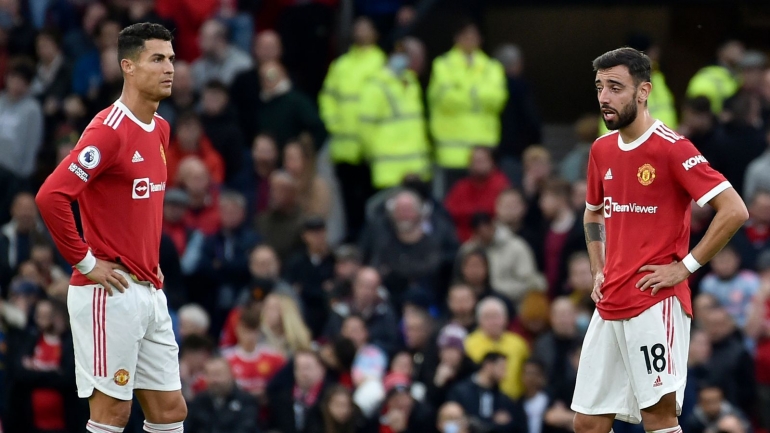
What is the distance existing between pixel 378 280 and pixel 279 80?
287 centimetres

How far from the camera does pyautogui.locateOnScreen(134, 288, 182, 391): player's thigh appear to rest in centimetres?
781

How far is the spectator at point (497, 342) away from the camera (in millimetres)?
12070

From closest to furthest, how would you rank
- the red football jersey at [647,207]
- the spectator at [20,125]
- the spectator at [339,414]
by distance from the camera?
1. the red football jersey at [647,207]
2. the spectator at [339,414]
3. the spectator at [20,125]

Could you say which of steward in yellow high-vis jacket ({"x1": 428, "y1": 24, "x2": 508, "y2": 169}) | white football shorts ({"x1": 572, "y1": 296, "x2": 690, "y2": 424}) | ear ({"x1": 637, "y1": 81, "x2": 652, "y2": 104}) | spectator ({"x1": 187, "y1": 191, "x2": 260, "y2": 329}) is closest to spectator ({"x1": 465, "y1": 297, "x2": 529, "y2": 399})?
spectator ({"x1": 187, "y1": 191, "x2": 260, "y2": 329})

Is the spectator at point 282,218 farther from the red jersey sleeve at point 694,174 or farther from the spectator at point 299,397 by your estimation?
the red jersey sleeve at point 694,174

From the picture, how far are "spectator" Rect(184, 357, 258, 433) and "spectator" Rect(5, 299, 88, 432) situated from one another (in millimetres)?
1057

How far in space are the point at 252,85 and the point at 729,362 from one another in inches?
224

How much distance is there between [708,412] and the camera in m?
11.0

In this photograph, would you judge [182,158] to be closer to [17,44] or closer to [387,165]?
[387,165]

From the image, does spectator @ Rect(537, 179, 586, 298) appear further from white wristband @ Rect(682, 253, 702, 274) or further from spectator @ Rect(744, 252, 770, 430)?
white wristband @ Rect(682, 253, 702, 274)

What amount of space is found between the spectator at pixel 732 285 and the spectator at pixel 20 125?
674 centimetres

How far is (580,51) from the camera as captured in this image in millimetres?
17344

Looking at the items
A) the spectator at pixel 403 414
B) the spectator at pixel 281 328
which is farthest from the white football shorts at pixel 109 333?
the spectator at pixel 281 328

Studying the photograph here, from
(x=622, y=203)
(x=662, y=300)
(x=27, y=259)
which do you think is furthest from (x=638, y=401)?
(x=27, y=259)
